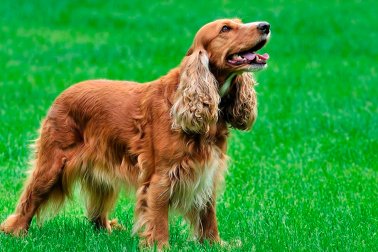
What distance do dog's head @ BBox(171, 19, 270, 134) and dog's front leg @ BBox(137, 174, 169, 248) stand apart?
48 cm

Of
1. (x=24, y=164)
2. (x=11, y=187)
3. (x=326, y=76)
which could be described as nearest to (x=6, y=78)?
(x=326, y=76)

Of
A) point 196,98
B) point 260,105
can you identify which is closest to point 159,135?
point 196,98

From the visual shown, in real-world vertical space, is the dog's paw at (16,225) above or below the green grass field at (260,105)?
above

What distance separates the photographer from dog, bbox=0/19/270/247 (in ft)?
20.7

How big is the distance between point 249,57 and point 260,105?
8456mm

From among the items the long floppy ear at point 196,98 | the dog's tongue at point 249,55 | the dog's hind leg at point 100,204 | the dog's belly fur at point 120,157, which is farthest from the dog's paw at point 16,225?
the dog's tongue at point 249,55

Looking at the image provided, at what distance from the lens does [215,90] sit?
20.9 ft

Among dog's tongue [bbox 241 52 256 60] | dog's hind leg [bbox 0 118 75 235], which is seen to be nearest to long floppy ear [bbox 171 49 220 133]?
dog's tongue [bbox 241 52 256 60]

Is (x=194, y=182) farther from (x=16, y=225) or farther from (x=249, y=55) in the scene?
(x=16, y=225)

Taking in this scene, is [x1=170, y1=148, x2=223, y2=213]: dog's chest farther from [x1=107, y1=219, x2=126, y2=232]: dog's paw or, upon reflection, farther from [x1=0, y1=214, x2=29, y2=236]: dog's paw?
[x1=0, y1=214, x2=29, y2=236]: dog's paw

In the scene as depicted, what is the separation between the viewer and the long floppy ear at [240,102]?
6.63 meters

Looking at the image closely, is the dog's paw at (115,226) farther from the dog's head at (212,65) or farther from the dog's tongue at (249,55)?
the dog's tongue at (249,55)

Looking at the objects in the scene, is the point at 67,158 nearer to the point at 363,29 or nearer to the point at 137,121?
the point at 137,121

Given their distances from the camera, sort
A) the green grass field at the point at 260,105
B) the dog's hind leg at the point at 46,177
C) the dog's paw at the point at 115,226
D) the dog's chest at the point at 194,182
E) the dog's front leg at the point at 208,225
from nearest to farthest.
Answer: the dog's chest at the point at 194,182 < the dog's front leg at the point at 208,225 < the dog's hind leg at the point at 46,177 < the green grass field at the point at 260,105 < the dog's paw at the point at 115,226
